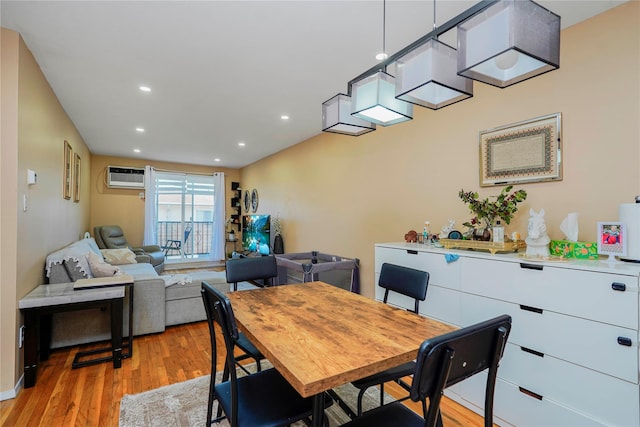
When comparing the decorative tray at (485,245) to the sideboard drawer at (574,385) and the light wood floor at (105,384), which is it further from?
the light wood floor at (105,384)

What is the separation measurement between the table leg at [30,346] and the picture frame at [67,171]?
6.62 feet

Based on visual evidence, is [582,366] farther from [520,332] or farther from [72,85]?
[72,85]

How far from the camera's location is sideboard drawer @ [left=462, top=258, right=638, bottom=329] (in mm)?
1479

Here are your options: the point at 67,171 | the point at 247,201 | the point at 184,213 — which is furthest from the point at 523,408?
the point at 184,213

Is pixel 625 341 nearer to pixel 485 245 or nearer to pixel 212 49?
pixel 485 245

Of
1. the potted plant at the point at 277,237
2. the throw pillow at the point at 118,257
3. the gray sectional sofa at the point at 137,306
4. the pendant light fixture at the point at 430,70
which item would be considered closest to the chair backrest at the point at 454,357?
the pendant light fixture at the point at 430,70

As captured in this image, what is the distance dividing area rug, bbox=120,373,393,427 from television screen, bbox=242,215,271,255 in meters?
3.55

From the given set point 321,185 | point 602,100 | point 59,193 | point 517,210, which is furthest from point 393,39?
point 59,193

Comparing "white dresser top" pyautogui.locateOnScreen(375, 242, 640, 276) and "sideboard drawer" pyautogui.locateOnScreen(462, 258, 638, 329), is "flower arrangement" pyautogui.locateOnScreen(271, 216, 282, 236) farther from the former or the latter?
"sideboard drawer" pyautogui.locateOnScreen(462, 258, 638, 329)

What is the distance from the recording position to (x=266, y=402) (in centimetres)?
137

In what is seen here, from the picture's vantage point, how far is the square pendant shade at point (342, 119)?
6.13 ft

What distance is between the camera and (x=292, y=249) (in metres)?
5.62

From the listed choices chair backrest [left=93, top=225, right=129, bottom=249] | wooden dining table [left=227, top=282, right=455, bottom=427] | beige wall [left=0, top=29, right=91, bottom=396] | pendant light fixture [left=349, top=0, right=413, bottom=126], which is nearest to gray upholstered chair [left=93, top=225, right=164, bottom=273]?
chair backrest [left=93, top=225, right=129, bottom=249]

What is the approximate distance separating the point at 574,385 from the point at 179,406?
2.42 m
